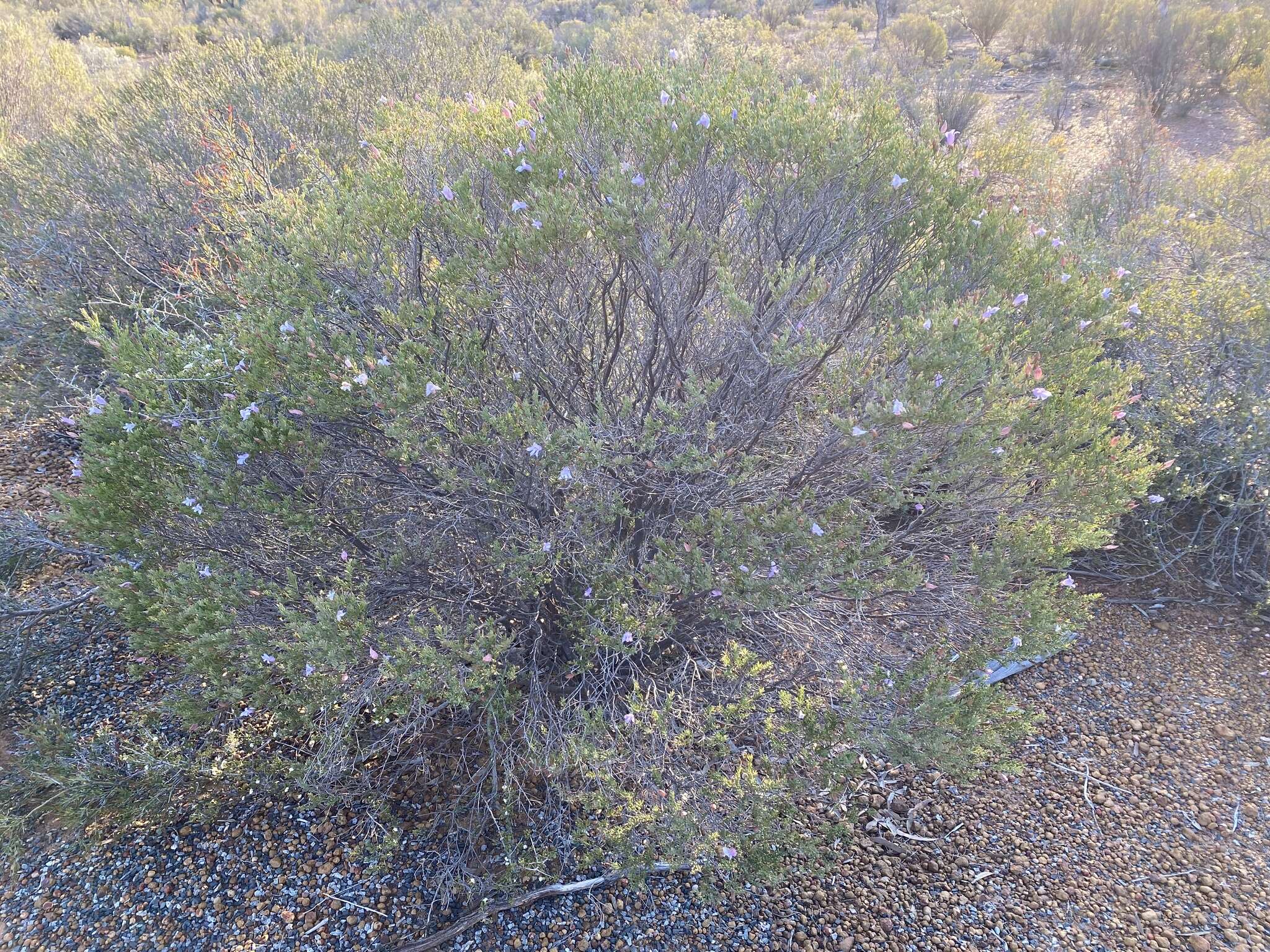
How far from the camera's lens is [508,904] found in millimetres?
2574

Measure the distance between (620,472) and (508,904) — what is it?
163 centimetres

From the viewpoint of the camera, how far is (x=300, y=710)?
255cm

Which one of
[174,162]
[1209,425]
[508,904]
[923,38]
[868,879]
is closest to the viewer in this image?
[508,904]

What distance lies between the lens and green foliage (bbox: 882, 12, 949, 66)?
43.4 ft

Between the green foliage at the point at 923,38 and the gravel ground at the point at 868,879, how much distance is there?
1365 cm

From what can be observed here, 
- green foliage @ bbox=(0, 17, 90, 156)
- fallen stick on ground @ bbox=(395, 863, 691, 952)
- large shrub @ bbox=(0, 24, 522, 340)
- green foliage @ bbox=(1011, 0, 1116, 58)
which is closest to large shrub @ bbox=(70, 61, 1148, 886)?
fallen stick on ground @ bbox=(395, 863, 691, 952)

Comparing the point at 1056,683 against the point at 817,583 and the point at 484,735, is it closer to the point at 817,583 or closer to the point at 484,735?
the point at 817,583

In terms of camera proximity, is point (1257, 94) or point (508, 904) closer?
point (508, 904)

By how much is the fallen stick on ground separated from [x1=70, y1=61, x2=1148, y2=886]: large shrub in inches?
4.2

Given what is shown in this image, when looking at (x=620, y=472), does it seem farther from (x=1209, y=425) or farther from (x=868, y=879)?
(x=1209, y=425)

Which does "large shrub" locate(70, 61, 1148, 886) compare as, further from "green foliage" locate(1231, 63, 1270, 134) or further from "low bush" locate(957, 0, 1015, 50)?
"low bush" locate(957, 0, 1015, 50)

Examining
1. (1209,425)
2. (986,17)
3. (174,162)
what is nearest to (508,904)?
(1209,425)

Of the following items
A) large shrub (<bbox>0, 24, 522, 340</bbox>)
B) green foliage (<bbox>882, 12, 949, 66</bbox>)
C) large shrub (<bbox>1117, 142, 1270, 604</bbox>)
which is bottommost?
large shrub (<bbox>1117, 142, 1270, 604</bbox>)

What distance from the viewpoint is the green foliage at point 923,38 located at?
521 inches
